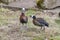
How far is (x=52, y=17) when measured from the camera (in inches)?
436

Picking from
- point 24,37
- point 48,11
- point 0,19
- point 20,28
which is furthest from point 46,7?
point 24,37

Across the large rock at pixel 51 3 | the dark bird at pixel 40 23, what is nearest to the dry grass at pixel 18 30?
the dark bird at pixel 40 23

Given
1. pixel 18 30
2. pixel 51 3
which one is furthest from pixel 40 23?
pixel 51 3

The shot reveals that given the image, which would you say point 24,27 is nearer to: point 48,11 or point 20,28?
point 20,28

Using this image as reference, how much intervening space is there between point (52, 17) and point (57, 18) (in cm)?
26

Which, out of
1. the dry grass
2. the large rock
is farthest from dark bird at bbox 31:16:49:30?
the large rock

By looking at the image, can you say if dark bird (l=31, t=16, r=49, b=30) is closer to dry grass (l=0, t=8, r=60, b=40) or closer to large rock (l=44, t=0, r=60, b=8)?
dry grass (l=0, t=8, r=60, b=40)

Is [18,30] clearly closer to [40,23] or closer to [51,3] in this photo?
[40,23]

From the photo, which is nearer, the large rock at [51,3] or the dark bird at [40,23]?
the dark bird at [40,23]

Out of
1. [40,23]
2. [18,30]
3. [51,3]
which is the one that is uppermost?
[51,3]

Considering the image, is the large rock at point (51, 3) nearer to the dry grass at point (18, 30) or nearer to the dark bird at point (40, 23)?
the dry grass at point (18, 30)

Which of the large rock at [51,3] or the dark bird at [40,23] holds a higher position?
the large rock at [51,3]

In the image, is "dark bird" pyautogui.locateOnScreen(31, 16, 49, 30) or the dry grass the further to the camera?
"dark bird" pyautogui.locateOnScreen(31, 16, 49, 30)

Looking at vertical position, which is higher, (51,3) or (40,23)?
(51,3)
